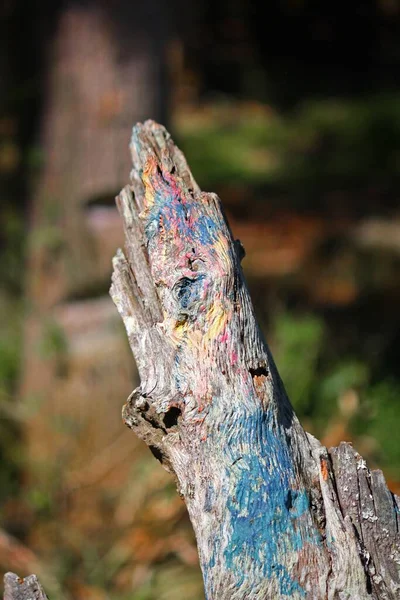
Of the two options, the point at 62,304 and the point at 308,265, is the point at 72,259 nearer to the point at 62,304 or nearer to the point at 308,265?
the point at 62,304

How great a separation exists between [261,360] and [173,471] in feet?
0.71

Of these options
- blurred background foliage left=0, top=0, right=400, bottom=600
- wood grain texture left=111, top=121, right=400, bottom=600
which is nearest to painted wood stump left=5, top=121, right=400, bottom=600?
wood grain texture left=111, top=121, right=400, bottom=600

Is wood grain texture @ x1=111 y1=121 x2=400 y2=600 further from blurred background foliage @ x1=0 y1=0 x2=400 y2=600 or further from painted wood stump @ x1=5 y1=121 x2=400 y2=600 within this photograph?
blurred background foliage @ x1=0 y1=0 x2=400 y2=600

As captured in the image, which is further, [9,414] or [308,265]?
[308,265]

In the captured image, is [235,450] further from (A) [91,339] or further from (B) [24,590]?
(A) [91,339]

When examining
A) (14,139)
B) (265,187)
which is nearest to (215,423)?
(14,139)

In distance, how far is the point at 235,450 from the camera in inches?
46.5

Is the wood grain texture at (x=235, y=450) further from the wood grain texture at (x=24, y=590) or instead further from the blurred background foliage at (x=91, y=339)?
the blurred background foliage at (x=91, y=339)

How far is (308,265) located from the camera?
18.3 feet

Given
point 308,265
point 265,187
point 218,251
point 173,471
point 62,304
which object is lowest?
point 173,471

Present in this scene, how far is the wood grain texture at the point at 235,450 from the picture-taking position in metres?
1.15

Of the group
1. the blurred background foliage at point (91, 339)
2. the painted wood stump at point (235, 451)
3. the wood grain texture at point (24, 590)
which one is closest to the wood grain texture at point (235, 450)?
the painted wood stump at point (235, 451)

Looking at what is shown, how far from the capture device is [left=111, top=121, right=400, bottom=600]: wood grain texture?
3.76 feet

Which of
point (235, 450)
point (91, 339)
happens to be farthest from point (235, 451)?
point (91, 339)
